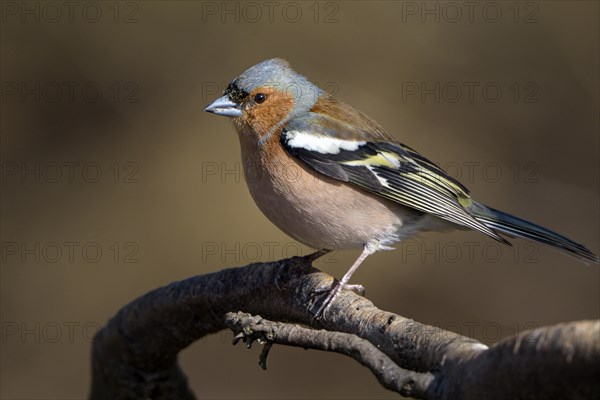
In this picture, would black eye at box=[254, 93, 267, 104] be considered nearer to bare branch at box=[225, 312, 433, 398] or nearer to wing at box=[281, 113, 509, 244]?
wing at box=[281, 113, 509, 244]

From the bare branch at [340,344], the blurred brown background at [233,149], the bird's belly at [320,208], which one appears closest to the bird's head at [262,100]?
the bird's belly at [320,208]

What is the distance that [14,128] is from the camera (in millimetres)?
7578

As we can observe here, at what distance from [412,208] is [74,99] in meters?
4.42

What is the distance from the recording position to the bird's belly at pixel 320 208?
4.03m

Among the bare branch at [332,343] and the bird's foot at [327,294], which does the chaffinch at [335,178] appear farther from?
the bird's foot at [327,294]

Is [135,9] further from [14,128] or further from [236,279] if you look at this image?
[236,279]

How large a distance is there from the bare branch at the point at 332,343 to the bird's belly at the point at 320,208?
0.18 metres

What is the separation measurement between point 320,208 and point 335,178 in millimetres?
229

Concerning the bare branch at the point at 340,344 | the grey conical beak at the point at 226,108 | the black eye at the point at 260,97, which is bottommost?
the bare branch at the point at 340,344

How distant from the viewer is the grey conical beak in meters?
4.42

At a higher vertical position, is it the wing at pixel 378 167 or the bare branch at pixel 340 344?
the wing at pixel 378 167

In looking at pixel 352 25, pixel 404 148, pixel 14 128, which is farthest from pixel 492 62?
pixel 14 128

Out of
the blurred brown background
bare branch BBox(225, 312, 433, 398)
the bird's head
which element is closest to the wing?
the bird's head

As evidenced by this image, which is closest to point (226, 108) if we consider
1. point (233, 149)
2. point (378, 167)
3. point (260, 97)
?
point (260, 97)
